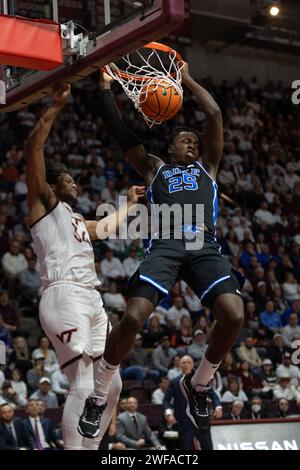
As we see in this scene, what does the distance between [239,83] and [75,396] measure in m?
19.2

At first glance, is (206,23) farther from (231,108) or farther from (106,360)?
(106,360)

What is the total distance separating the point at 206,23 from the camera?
75.2 feet

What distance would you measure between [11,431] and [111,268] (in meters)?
4.97

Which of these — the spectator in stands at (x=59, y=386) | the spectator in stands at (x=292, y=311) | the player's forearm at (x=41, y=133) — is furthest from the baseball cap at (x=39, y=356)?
the player's forearm at (x=41, y=133)

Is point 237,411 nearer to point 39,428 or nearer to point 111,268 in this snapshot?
point 39,428

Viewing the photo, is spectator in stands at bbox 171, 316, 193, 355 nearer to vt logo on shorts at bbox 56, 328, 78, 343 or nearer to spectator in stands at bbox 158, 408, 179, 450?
spectator in stands at bbox 158, 408, 179, 450

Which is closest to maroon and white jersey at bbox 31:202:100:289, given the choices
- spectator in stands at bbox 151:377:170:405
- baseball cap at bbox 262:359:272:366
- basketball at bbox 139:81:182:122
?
basketball at bbox 139:81:182:122

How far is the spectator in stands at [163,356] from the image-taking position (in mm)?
13219

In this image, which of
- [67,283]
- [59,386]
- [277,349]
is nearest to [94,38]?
[67,283]

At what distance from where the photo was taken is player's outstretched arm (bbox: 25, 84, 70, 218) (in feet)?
19.8

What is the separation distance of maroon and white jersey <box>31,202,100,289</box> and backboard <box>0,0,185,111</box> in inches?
41.0

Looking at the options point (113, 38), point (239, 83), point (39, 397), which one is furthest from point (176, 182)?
point (239, 83)

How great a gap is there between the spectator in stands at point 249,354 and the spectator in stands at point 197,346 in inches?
36.0

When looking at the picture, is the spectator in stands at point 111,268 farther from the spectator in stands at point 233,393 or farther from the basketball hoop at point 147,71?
the basketball hoop at point 147,71
